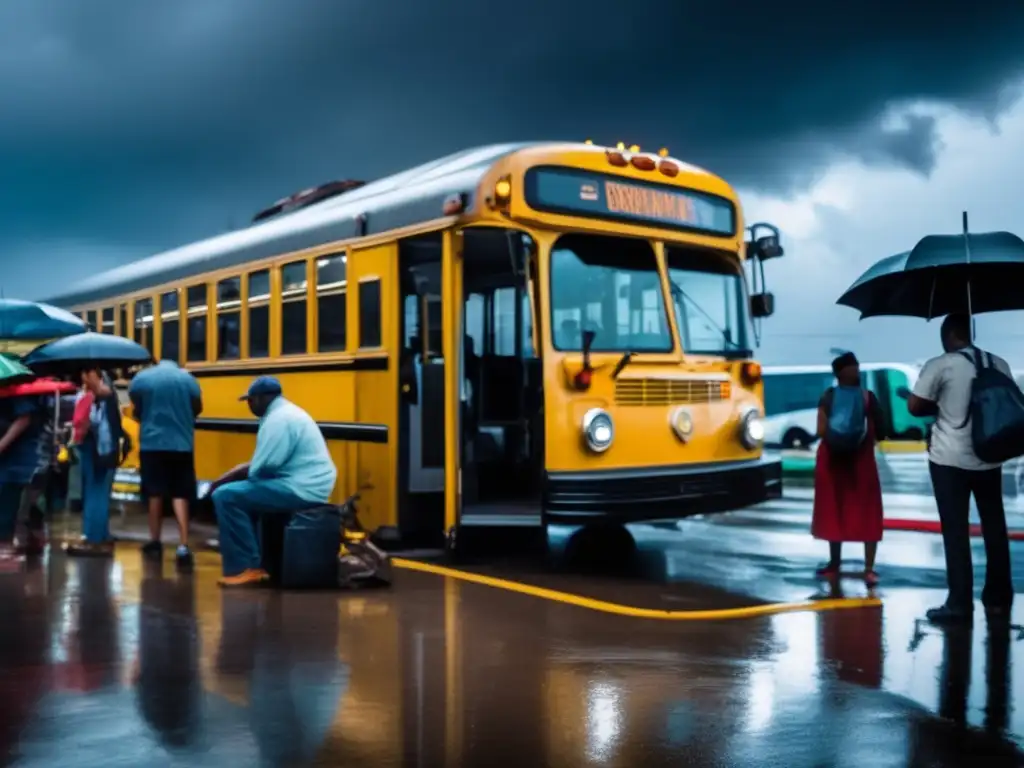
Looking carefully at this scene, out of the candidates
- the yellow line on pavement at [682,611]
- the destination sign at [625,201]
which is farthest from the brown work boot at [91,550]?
the destination sign at [625,201]

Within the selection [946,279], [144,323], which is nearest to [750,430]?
[946,279]

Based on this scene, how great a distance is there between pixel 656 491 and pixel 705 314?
1677 mm

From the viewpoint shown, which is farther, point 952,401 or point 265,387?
point 265,387

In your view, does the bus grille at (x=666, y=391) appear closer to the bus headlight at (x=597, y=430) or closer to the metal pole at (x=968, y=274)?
the bus headlight at (x=597, y=430)

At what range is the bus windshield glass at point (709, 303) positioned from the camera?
390 inches

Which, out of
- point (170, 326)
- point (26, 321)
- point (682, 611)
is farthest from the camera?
point (170, 326)

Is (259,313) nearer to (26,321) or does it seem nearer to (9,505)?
(26,321)

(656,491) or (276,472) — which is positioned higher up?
(276,472)

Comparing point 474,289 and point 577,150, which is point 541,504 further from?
point 577,150

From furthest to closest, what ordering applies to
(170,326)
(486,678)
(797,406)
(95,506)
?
(797,406) < (170,326) < (95,506) < (486,678)

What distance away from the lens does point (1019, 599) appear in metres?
8.41

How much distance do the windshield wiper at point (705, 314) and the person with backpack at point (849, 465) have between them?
1282 mm

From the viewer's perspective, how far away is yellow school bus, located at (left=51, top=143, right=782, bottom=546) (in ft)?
29.9

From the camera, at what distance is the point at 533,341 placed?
913 centimetres
